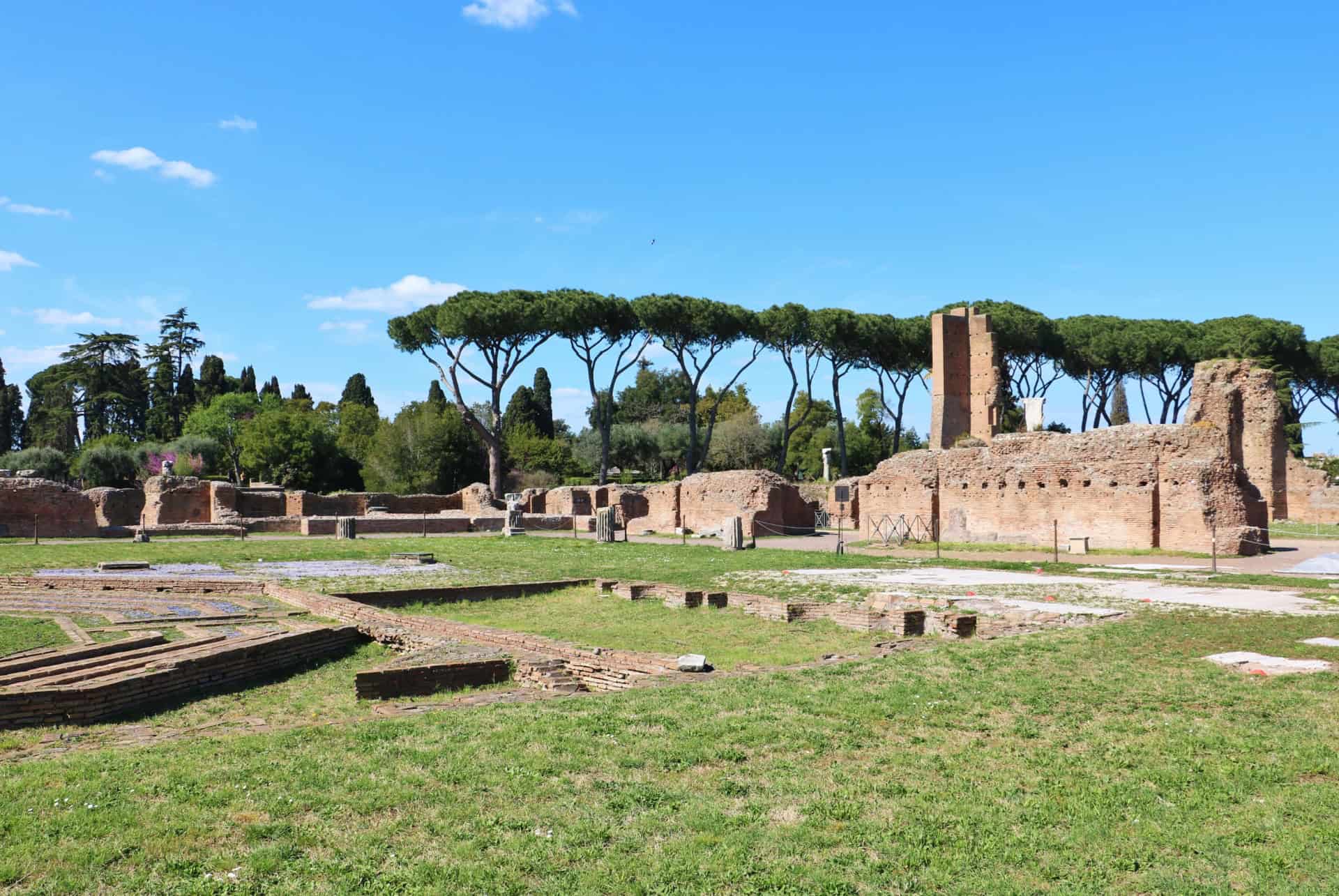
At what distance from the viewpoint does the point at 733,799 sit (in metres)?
4.67

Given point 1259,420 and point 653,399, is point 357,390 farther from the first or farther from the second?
Answer: point 1259,420

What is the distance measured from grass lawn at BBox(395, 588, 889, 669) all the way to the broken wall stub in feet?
112

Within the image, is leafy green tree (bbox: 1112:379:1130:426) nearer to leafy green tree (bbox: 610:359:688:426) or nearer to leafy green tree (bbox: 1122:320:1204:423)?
leafy green tree (bbox: 1122:320:1204:423)

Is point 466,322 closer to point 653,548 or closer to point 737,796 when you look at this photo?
point 653,548

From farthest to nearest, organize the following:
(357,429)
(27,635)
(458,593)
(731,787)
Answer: (357,429)
(458,593)
(27,635)
(731,787)

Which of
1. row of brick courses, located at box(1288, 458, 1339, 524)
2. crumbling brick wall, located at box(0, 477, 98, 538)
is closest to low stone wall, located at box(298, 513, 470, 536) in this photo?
crumbling brick wall, located at box(0, 477, 98, 538)

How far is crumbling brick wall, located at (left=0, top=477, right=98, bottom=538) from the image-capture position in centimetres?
3056

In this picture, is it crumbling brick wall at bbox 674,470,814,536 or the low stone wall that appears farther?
the low stone wall

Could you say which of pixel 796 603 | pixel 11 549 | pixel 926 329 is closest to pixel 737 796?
pixel 796 603

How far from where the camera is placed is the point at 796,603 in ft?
40.3

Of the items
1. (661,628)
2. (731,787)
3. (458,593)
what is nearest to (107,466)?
(458,593)

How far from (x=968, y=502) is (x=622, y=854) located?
2457cm

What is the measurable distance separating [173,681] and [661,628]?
18.2 feet

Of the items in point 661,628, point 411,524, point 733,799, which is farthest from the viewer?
point 411,524
